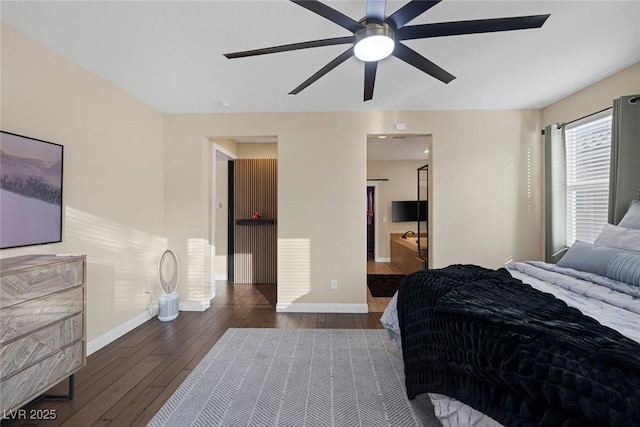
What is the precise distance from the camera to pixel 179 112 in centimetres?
373

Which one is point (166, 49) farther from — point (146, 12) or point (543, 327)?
point (543, 327)

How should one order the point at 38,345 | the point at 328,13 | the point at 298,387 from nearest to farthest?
the point at 328,13, the point at 38,345, the point at 298,387

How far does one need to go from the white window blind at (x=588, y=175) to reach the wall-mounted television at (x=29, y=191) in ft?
16.5

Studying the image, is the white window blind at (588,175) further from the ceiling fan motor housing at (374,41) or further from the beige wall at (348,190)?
the ceiling fan motor housing at (374,41)

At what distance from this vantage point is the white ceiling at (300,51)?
182 centimetres

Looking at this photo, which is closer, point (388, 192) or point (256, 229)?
point (256, 229)

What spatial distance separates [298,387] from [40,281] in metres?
1.82

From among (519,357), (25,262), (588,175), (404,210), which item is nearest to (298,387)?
(519,357)

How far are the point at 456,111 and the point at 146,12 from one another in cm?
343

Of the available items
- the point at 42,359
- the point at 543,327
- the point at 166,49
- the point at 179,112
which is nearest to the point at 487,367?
the point at 543,327

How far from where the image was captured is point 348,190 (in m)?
3.69

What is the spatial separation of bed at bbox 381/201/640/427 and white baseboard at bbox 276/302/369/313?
140cm

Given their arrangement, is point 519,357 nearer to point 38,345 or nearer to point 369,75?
point 369,75

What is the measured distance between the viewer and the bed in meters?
0.91
